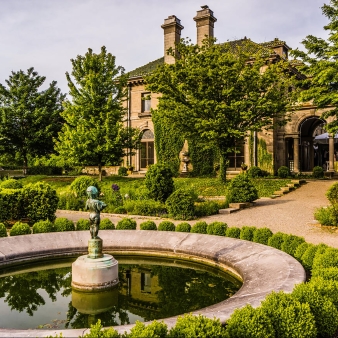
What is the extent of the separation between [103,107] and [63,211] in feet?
36.0

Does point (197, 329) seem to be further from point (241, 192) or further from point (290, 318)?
point (241, 192)

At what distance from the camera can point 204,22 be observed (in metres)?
29.6

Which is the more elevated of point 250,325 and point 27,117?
point 27,117

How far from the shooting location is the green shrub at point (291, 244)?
310 inches

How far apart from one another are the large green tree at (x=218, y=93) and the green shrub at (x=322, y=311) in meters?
16.4

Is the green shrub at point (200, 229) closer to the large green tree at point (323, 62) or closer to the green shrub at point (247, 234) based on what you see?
the green shrub at point (247, 234)

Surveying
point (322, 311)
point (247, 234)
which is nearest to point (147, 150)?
point (247, 234)

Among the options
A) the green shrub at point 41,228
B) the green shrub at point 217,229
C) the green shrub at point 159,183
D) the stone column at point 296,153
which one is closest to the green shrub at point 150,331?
the green shrub at point 217,229

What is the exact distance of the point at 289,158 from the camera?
30875mm

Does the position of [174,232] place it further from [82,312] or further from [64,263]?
[82,312]

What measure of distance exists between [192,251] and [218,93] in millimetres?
15198

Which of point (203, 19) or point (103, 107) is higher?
point (203, 19)

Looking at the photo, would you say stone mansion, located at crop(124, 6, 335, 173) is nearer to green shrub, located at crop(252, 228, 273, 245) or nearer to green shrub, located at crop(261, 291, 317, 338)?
green shrub, located at crop(252, 228, 273, 245)

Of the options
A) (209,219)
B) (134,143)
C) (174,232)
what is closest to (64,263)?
(174,232)
